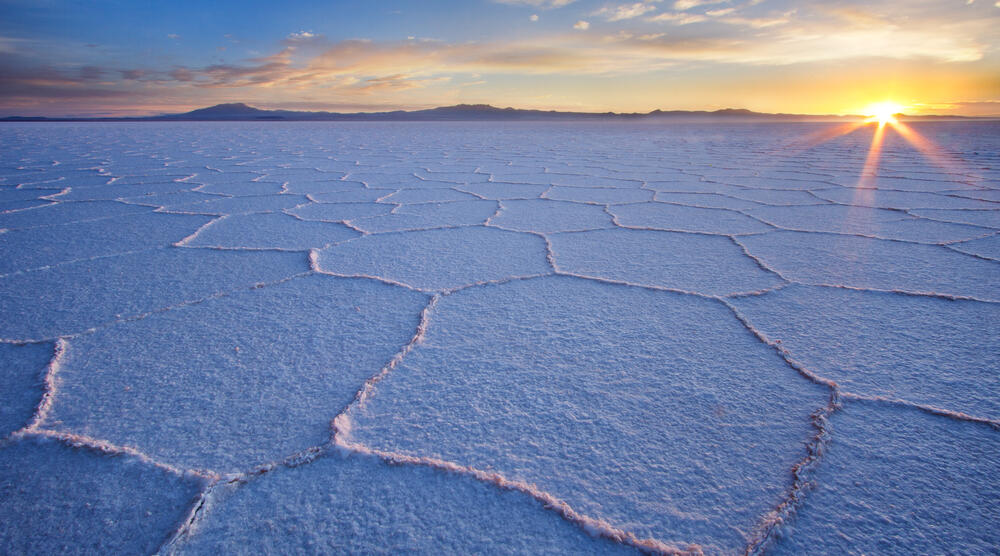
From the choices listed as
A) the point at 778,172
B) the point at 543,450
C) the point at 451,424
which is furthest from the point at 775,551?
the point at 778,172

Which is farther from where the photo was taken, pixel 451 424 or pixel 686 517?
pixel 451 424

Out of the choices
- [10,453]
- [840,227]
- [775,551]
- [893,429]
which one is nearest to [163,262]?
[10,453]

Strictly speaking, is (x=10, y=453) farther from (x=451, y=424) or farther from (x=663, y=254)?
(x=663, y=254)

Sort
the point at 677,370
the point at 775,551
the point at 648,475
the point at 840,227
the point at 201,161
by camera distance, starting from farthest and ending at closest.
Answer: the point at 201,161
the point at 840,227
the point at 677,370
the point at 648,475
the point at 775,551

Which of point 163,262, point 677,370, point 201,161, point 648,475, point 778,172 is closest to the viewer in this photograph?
point 648,475

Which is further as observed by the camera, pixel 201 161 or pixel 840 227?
pixel 201 161

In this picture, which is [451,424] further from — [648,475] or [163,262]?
[163,262]
